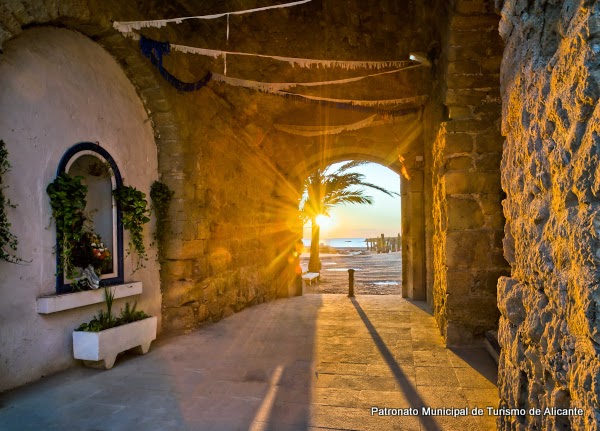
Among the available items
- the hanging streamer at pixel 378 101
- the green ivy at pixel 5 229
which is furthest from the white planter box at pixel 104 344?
the hanging streamer at pixel 378 101

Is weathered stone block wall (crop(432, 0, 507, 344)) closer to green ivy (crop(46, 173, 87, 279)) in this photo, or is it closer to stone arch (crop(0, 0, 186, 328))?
stone arch (crop(0, 0, 186, 328))

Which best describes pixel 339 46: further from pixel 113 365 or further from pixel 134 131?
pixel 113 365

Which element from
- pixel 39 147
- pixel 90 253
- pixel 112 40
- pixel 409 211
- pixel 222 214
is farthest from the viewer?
pixel 409 211

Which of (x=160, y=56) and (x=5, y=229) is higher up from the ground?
(x=160, y=56)

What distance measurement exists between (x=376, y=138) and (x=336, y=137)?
0.74 m

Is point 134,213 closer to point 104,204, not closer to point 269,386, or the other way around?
point 104,204

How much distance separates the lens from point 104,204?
4.52 metres

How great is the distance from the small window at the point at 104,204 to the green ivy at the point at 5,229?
888 mm

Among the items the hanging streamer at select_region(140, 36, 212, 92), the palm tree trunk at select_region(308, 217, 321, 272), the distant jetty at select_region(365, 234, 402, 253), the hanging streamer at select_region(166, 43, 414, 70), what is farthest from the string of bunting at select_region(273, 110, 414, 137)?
the distant jetty at select_region(365, 234, 402, 253)

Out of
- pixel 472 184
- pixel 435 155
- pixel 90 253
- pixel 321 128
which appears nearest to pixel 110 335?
pixel 90 253

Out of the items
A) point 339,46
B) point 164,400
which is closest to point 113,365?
point 164,400

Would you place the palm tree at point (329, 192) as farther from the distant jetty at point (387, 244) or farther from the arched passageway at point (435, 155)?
the distant jetty at point (387, 244)

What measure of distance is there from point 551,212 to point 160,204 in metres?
4.36

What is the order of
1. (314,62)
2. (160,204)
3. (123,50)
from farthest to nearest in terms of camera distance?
(160,204) → (314,62) → (123,50)
